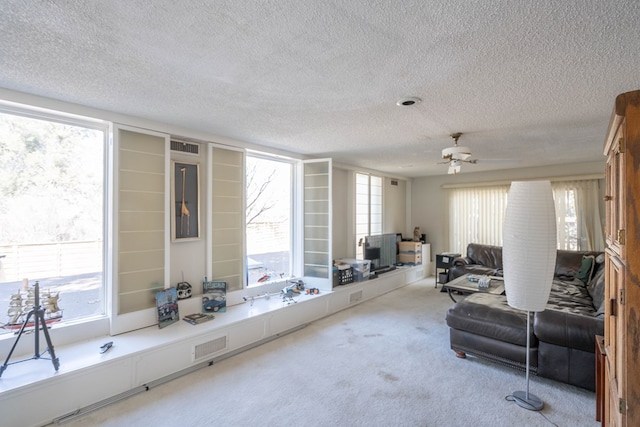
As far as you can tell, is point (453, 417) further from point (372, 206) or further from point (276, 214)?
point (372, 206)

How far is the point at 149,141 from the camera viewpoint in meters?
3.13

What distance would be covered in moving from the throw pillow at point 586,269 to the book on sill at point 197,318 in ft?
17.5

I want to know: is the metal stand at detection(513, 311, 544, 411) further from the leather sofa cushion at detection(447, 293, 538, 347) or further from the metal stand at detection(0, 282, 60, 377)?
the metal stand at detection(0, 282, 60, 377)

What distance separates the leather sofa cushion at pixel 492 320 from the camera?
279cm

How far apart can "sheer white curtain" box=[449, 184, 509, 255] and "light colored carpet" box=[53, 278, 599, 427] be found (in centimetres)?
369

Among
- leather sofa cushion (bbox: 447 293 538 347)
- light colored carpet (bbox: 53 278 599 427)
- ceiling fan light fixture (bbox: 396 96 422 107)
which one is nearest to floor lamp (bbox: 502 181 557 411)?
light colored carpet (bbox: 53 278 599 427)

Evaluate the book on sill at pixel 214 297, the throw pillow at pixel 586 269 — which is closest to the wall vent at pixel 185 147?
the book on sill at pixel 214 297

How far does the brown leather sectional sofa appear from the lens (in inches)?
98.0

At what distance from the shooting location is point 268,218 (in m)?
4.57

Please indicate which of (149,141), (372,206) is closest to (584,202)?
(372,206)

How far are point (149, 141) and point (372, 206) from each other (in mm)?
4482

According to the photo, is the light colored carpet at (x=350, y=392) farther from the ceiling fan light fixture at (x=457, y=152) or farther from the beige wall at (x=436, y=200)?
the beige wall at (x=436, y=200)

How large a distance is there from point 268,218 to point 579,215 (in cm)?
546

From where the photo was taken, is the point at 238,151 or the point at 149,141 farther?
the point at 238,151
